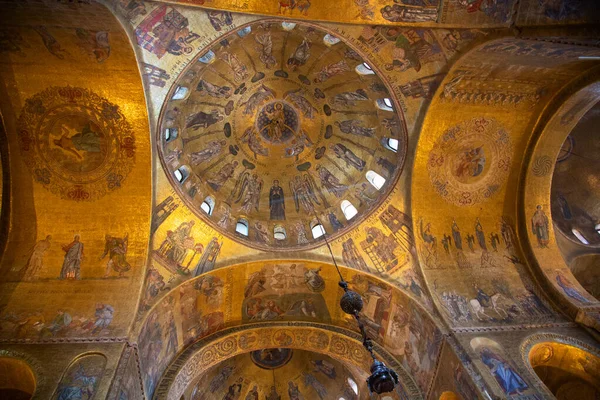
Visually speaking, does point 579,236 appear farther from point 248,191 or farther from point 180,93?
point 180,93

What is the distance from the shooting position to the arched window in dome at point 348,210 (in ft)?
45.0

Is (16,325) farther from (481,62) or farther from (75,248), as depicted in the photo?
(481,62)

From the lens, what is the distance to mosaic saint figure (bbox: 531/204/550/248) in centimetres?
1231

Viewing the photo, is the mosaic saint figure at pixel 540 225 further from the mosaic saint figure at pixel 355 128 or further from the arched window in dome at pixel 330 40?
the arched window in dome at pixel 330 40

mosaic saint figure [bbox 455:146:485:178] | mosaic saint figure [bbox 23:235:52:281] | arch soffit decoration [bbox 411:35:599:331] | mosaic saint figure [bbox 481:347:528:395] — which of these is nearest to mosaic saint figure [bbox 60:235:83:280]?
mosaic saint figure [bbox 23:235:52:281]

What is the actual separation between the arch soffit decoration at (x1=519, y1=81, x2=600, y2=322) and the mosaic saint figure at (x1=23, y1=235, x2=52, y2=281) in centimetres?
1441

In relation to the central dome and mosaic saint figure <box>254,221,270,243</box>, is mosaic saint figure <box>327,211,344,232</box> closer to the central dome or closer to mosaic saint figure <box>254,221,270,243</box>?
the central dome

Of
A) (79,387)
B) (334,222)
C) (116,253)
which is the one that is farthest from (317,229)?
(79,387)

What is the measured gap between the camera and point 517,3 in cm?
867

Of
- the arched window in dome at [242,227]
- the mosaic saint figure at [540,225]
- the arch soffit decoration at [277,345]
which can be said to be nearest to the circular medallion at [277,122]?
the arched window in dome at [242,227]

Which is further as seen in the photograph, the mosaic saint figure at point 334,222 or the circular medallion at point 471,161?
the mosaic saint figure at point 334,222

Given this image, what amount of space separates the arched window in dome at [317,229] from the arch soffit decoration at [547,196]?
21.5 ft

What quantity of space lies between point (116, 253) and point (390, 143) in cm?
937

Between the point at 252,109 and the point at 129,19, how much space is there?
21.2ft
